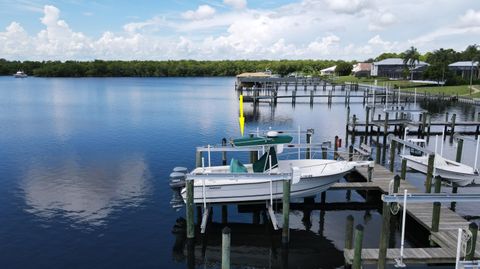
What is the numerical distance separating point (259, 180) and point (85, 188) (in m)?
14.1

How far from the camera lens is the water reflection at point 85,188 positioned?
949 inches

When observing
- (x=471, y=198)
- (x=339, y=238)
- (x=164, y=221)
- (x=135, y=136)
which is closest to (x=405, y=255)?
(x=471, y=198)

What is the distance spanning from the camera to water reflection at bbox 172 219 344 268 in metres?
18.7

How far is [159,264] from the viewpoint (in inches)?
725

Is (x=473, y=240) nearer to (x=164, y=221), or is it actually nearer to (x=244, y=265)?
Answer: (x=244, y=265)

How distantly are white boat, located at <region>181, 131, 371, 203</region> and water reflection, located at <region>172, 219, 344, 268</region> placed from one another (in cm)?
190

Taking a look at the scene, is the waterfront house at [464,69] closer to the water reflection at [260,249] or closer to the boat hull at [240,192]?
the boat hull at [240,192]

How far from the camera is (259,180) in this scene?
20.9 m

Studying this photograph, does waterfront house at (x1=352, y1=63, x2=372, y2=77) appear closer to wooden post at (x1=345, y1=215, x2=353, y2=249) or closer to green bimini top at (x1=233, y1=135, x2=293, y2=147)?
green bimini top at (x1=233, y1=135, x2=293, y2=147)

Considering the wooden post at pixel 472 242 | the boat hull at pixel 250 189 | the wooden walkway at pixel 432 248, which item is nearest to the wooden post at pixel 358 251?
the wooden walkway at pixel 432 248

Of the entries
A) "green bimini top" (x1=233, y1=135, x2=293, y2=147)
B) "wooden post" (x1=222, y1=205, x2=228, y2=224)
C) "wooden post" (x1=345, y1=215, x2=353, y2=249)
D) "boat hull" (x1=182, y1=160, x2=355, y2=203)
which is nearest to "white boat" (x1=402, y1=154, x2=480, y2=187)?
"boat hull" (x1=182, y1=160, x2=355, y2=203)

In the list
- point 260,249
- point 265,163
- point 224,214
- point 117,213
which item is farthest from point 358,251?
point 117,213

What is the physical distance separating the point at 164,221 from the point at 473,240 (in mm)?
15609

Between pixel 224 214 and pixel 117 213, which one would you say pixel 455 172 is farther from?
pixel 117 213
